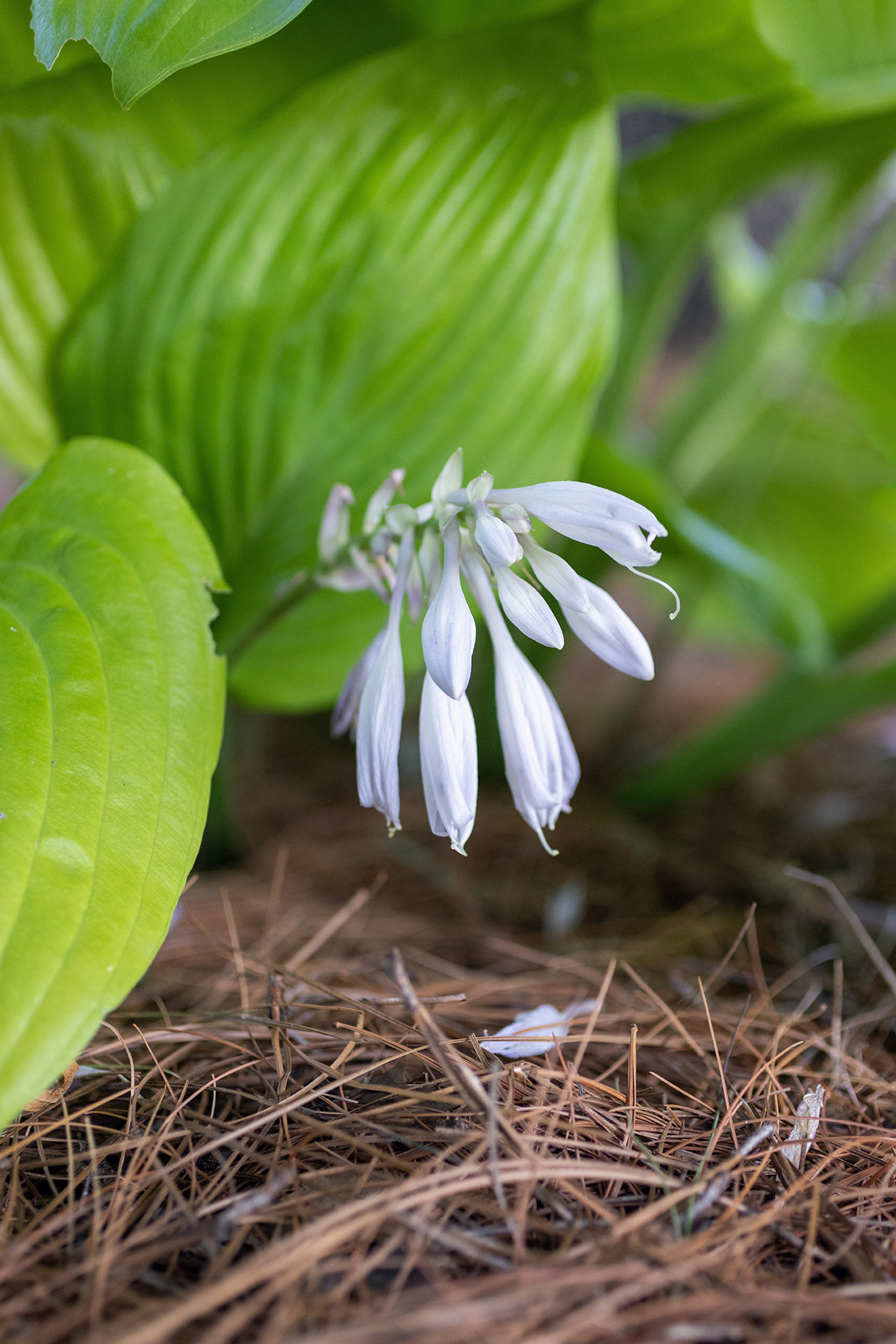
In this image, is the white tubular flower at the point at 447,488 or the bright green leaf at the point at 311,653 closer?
the white tubular flower at the point at 447,488

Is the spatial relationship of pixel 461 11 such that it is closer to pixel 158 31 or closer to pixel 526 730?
pixel 158 31

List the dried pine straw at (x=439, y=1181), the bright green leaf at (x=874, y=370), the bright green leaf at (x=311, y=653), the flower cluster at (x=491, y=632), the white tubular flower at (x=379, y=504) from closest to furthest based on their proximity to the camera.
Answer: the dried pine straw at (x=439, y=1181)
the flower cluster at (x=491, y=632)
the white tubular flower at (x=379, y=504)
the bright green leaf at (x=311, y=653)
the bright green leaf at (x=874, y=370)

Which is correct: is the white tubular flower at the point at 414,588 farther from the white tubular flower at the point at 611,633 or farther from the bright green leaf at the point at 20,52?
the bright green leaf at the point at 20,52

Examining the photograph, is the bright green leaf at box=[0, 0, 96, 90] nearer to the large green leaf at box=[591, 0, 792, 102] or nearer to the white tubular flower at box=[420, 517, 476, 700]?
the large green leaf at box=[591, 0, 792, 102]

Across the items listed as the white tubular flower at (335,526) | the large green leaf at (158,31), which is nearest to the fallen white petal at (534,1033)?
the white tubular flower at (335,526)

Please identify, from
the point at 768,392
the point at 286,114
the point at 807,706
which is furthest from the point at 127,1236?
the point at 768,392

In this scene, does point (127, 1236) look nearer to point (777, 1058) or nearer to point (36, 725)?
point (36, 725)
